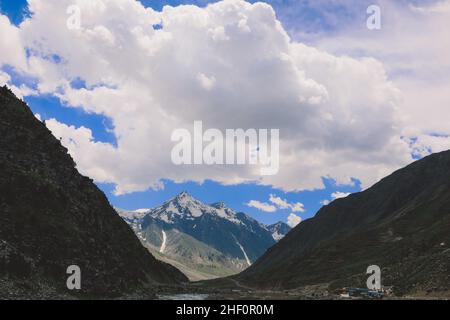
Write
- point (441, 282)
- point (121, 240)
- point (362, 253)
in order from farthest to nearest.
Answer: point (362, 253) < point (121, 240) < point (441, 282)

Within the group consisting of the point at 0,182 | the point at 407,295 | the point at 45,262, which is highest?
the point at 0,182

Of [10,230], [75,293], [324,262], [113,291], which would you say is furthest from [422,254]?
[10,230]

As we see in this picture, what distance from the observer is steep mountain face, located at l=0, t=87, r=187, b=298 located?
82.6 metres

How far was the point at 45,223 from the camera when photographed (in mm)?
98312

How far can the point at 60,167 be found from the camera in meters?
123

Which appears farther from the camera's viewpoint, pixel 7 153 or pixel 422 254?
pixel 422 254

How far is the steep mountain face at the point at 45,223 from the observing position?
8262cm

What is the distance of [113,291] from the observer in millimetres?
99562

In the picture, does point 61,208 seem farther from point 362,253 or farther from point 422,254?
point 362,253
